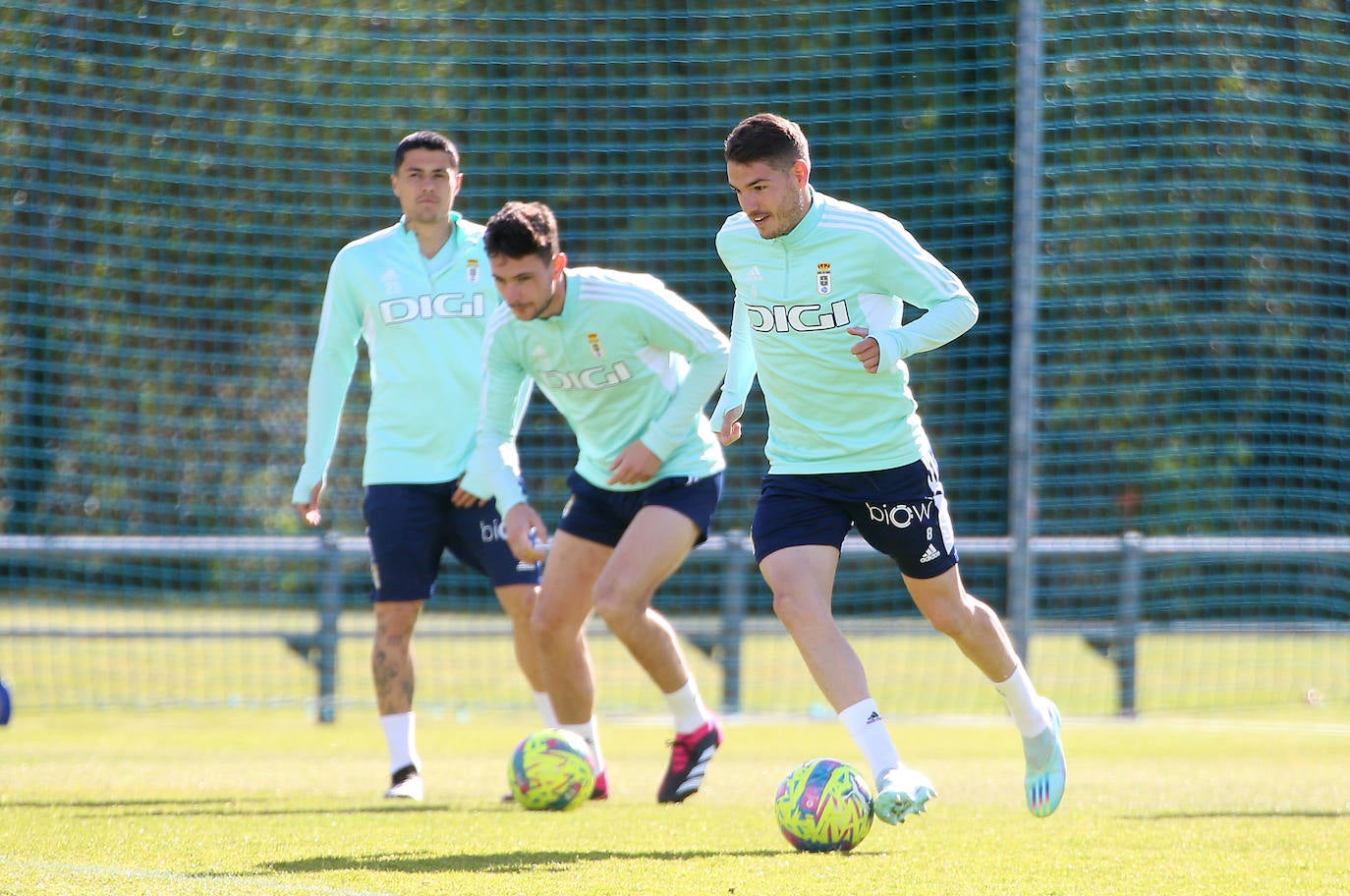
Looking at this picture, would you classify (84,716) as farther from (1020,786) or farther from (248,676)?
(1020,786)

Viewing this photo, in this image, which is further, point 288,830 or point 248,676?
point 248,676

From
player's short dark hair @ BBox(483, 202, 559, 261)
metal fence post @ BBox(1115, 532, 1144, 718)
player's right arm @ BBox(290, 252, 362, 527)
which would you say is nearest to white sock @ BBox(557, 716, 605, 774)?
player's right arm @ BBox(290, 252, 362, 527)

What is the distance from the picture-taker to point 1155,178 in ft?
46.6

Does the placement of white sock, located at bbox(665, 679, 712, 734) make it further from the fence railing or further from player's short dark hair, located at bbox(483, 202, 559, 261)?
the fence railing

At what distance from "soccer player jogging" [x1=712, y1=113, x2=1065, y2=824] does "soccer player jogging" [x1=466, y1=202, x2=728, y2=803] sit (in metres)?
0.72

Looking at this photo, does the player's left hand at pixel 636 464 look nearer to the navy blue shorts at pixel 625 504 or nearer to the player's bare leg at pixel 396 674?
the navy blue shorts at pixel 625 504

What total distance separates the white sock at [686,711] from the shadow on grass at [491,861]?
1.38m

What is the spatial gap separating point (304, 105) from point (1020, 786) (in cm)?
991

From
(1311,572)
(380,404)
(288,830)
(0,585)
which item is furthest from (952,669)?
(288,830)

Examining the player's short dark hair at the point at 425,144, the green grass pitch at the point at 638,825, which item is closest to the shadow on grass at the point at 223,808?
the green grass pitch at the point at 638,825

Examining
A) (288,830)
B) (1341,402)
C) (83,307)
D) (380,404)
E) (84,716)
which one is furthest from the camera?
(83,307)

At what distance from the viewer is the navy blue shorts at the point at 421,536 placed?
6332 mm

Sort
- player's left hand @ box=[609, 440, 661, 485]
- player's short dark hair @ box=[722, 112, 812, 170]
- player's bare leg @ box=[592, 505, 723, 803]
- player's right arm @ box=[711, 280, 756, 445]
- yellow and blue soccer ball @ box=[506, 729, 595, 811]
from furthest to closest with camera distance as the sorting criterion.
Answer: player's bare leg @ box=[592, 505, 723, 803], yellow and blue soccer ball @ box=[506, 729, 595, 811], player's left hand @ box=[609, 440, 661, 485], player's right arm @ box=[711, 280, 756, 445], player's short dark hair @ box=[722, 112, 812, 170]

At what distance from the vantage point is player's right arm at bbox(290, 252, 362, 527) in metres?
6.39
